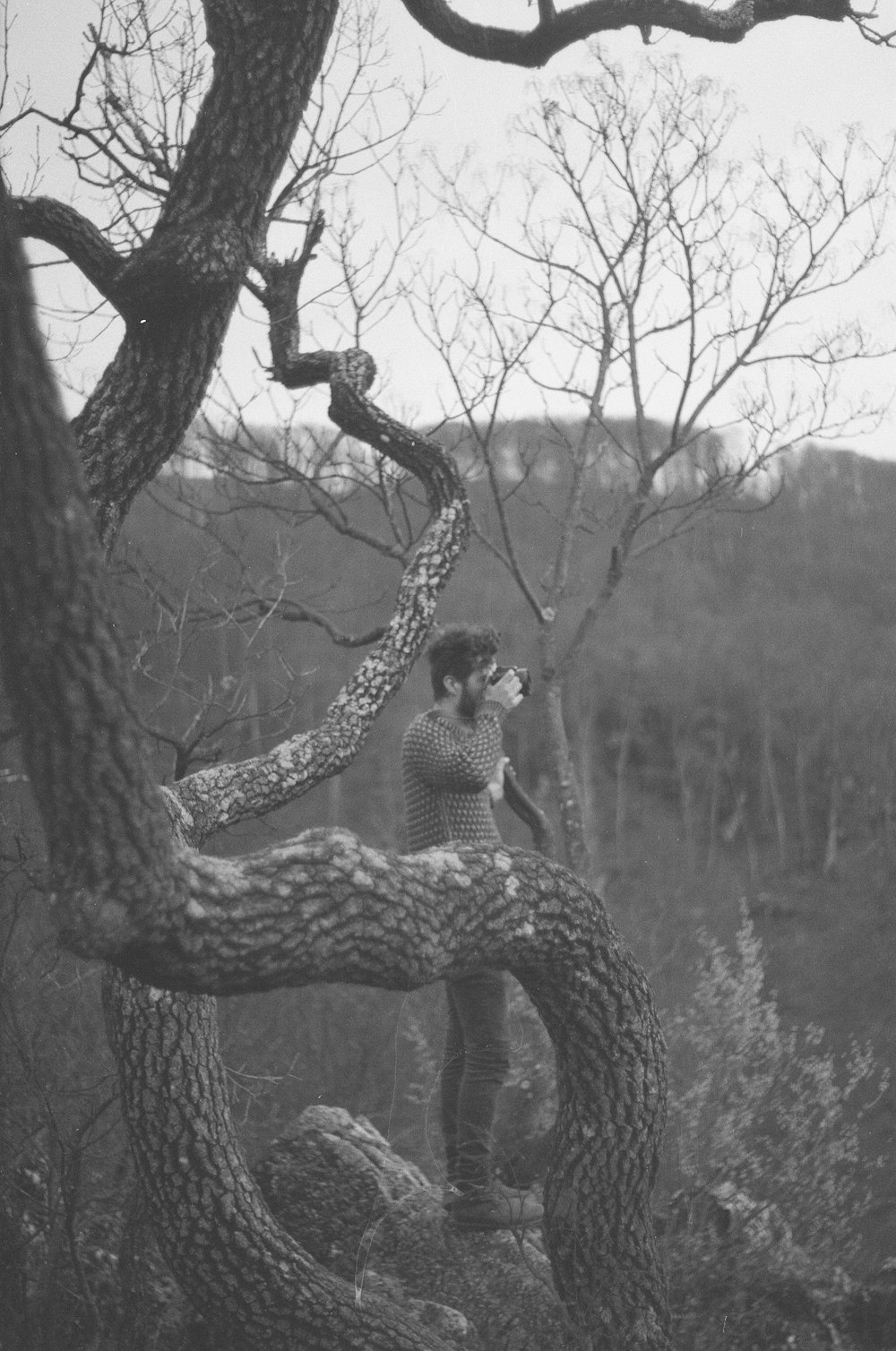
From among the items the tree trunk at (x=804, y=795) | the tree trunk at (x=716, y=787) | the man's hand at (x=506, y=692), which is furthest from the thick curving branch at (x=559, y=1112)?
the tree trunk at (x=804, y=795)

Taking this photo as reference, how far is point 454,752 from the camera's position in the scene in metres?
4.14

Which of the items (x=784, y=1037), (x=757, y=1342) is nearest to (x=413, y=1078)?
(x=784, y=1037)

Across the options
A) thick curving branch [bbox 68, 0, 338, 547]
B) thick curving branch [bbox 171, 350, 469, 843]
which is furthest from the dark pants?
thick curving branch [bbox 68, 0, 338, 547]

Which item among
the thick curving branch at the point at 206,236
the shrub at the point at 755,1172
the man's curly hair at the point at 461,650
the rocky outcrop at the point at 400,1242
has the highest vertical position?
the thick curving branch at the point at 206,236

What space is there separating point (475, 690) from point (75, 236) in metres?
1.92

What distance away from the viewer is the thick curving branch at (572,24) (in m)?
3.71

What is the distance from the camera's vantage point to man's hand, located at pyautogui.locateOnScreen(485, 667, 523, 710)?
436 centimetres

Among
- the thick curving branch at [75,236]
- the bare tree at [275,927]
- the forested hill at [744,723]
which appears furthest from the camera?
the forested hill at [744,723]

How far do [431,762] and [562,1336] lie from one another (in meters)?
1.71

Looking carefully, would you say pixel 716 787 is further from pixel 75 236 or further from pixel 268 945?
pixel 268 945

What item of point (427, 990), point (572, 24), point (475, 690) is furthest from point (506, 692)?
point (427, 990)

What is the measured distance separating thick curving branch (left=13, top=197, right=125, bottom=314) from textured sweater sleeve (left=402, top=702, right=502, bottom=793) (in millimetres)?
1719

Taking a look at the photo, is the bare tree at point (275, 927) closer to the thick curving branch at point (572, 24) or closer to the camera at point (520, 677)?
the thick curving branch at point (572, 24)

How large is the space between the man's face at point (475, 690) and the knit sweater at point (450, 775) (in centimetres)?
7
